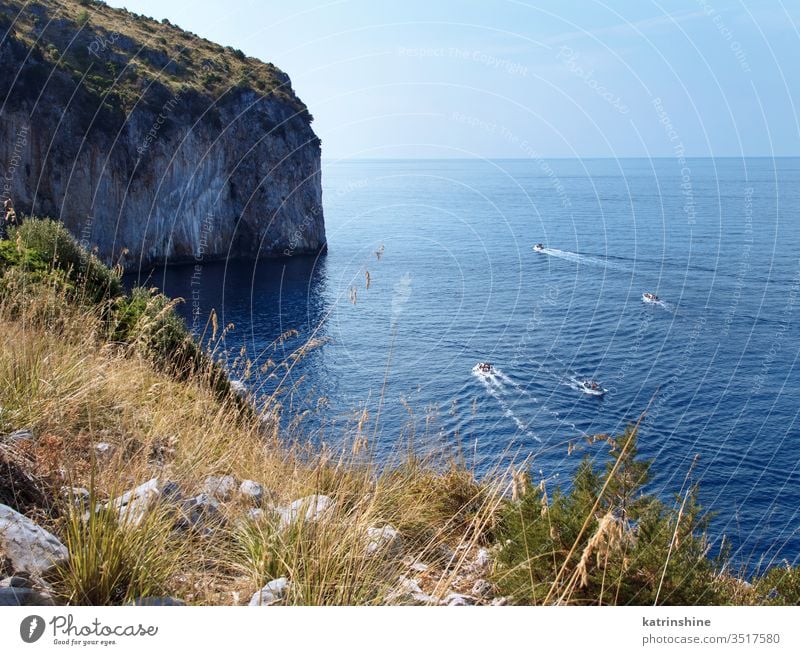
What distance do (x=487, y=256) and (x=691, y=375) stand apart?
35520mm

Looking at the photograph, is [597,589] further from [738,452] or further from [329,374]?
[329,374]

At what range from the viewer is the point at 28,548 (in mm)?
3547

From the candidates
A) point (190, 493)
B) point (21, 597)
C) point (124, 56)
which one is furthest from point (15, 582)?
point (124, 56)

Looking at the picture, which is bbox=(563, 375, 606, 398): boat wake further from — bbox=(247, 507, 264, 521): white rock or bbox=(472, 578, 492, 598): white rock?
bbox=(247, 507, 264, 521): white rock

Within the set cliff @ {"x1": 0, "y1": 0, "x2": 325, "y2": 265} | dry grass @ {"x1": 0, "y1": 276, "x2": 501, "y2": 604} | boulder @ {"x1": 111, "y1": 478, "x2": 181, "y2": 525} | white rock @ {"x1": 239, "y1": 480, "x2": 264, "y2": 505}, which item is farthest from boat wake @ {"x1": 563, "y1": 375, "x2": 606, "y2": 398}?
boulder @ {"x1": 111, "y1": 478, "x2": 181, "y2": 525}

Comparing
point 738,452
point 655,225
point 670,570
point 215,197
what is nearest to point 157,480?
point 670,570

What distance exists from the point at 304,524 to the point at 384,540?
2.12ft

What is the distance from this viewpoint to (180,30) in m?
76.6

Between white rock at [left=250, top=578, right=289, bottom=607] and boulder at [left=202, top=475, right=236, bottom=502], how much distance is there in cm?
120

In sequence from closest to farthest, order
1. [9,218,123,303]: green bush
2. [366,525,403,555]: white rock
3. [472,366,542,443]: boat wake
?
1. [366,525,403,555]: white rock
2. [9,218,123,303]: green bush
3. [472,366,542,443]: boat wake

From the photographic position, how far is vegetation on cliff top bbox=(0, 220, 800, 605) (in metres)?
3.72

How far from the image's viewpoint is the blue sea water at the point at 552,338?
2689 cm

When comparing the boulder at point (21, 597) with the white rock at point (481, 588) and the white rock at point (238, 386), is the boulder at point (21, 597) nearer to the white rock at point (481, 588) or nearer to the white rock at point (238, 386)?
the white rock at point (481, 588)
